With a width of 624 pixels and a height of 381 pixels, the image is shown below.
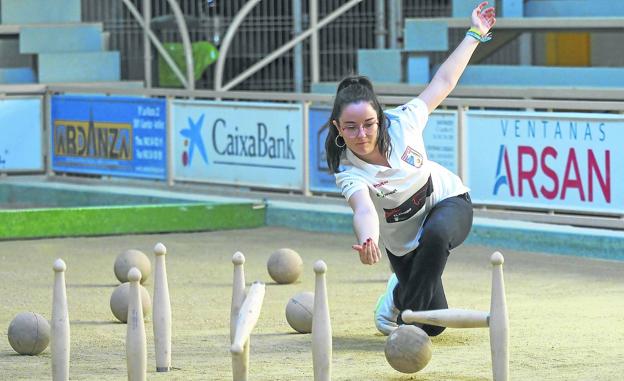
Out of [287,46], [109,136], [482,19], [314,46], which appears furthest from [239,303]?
[314,46]

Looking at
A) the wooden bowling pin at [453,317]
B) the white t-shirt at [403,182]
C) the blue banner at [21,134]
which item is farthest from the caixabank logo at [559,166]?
the blue banner at [21,134]

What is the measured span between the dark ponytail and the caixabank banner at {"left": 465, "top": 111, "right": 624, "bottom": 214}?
460 cm

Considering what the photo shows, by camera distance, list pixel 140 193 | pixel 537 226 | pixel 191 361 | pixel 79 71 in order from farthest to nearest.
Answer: pixel 79 71, pixel 140 193, pixel 537 226, pixel 191 361

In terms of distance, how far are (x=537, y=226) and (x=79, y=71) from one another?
936cm

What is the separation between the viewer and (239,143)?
51.0 feet

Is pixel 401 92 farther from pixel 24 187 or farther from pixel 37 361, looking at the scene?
pixel 37 361

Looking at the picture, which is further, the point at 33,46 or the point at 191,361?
the point at 33,46

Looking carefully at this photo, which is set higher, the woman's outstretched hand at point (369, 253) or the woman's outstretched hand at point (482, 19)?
the woman's outstretched hand at point (482, 19)

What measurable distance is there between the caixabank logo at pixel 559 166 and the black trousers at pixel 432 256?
4049 millimetres

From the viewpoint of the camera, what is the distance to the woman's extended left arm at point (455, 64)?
27.9 ft

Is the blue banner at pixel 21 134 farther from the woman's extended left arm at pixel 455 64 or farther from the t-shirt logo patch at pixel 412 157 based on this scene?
the t-shirt logo patch at pixel 412 157

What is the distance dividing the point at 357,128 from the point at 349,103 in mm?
141

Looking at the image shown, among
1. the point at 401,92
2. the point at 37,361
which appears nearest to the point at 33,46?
the point at 401,92

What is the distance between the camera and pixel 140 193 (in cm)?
1647
